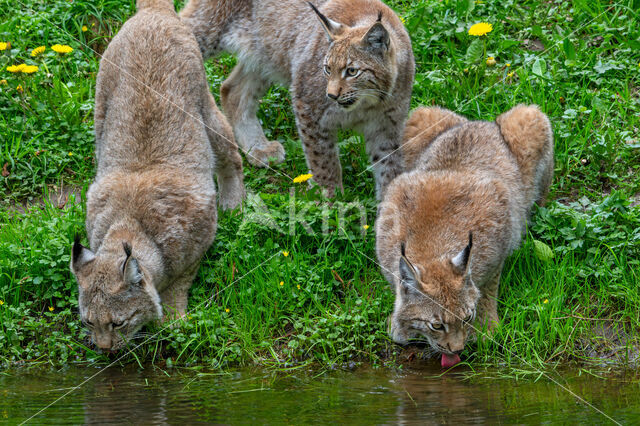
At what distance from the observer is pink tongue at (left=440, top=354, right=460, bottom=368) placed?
17.8 feet

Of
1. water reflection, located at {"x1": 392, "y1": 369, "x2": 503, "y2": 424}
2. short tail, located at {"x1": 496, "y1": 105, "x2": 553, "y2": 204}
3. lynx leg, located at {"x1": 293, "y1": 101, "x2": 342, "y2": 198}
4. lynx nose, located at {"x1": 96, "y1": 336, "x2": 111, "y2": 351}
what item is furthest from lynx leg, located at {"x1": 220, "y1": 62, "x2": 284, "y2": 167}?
water reflection, located at {"x1": 392, "y1": 369, "x2": 503, "y2": 424}

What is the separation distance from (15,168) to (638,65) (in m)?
5.12

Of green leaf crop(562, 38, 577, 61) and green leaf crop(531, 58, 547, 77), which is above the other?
green leaf crop(562, 38, 577, 61)

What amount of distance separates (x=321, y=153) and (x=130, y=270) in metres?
2.13

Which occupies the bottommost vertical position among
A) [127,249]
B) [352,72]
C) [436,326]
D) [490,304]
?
[436,326]

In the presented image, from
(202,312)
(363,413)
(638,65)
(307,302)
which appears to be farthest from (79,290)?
(638,65)

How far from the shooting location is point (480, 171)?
6215 mm

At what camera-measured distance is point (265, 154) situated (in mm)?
7828

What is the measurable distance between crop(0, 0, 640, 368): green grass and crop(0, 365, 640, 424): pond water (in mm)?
256

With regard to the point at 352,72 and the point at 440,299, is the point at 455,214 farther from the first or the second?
the point at 352,72

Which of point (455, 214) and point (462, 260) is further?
point (455, 214)

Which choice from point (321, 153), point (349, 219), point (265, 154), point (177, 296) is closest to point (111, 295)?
point (177, 296)

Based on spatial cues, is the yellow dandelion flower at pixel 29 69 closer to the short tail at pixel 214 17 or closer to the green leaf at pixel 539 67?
the short tail at pixel 214 17

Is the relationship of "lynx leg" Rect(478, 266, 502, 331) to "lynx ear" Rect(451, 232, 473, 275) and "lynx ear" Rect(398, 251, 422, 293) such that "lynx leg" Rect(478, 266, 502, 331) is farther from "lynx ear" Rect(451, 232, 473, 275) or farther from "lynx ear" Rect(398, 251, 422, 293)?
"lynx ear" Rect(398, 251, 422, 293)
